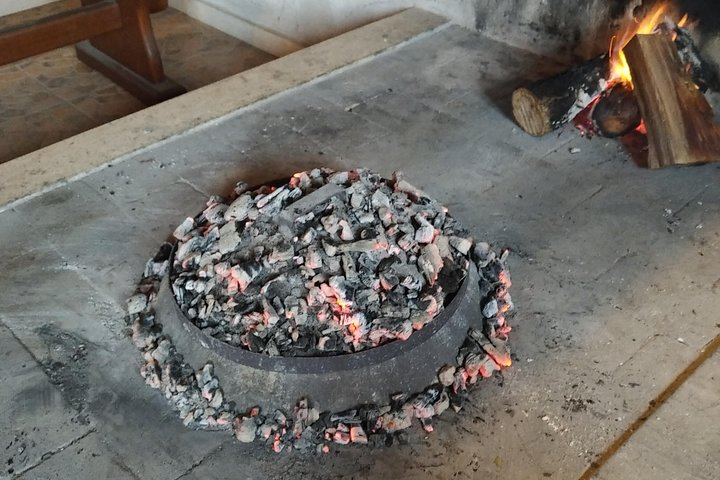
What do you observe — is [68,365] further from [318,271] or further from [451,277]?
[451,277]

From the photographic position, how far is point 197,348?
86.8 inches

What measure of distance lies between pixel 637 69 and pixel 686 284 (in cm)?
110

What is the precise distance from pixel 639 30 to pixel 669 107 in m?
0.67

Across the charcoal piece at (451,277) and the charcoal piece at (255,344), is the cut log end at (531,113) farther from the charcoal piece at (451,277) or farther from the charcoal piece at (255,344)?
the charcoal piece at (255,344)

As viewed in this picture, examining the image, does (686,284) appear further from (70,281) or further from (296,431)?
(70,281)

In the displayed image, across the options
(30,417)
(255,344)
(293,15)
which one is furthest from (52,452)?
(293,15)

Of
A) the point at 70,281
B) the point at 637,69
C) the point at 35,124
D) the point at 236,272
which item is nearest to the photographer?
the point at 236,272

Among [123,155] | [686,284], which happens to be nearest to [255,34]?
[123,155]

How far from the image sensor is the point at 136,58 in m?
4.87

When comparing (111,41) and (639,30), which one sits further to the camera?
(111,41)

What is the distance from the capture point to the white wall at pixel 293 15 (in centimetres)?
456

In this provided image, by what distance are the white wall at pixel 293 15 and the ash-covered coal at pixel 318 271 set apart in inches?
95.2

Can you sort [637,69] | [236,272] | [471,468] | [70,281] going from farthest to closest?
1. [637,69]
2. [70,281]
3. [236,272]
4. [471,468]

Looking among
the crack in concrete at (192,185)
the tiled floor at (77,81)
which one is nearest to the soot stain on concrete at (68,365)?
the crack in concrete at (192,185)
